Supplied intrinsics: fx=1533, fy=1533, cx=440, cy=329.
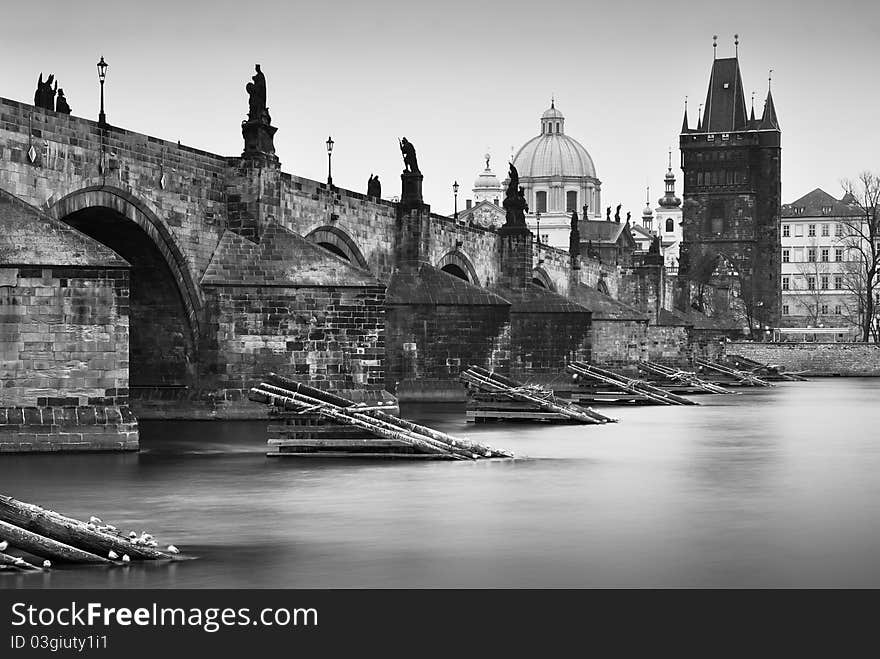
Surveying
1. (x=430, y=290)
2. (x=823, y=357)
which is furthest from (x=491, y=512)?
(x=823, y=357)

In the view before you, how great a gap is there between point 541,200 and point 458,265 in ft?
336

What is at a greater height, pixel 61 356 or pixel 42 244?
pixel 42 244

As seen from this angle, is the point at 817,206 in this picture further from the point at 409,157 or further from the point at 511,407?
the point at 511,407

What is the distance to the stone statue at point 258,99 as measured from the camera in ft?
119

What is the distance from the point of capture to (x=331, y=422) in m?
24.3

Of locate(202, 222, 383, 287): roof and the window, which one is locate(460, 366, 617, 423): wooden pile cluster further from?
the window

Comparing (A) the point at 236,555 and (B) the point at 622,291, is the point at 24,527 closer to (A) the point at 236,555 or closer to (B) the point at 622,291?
(A) the point at 236,555

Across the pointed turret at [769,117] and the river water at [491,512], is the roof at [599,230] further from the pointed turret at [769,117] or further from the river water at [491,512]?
the river water at [491,512]

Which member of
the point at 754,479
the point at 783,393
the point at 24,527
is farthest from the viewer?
the point at 783,393

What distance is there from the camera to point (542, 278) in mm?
72500

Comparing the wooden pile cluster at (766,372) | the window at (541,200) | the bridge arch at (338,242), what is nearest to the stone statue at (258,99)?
the bridge arch at (338,242)

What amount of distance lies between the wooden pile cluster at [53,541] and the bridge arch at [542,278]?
57.2 m
